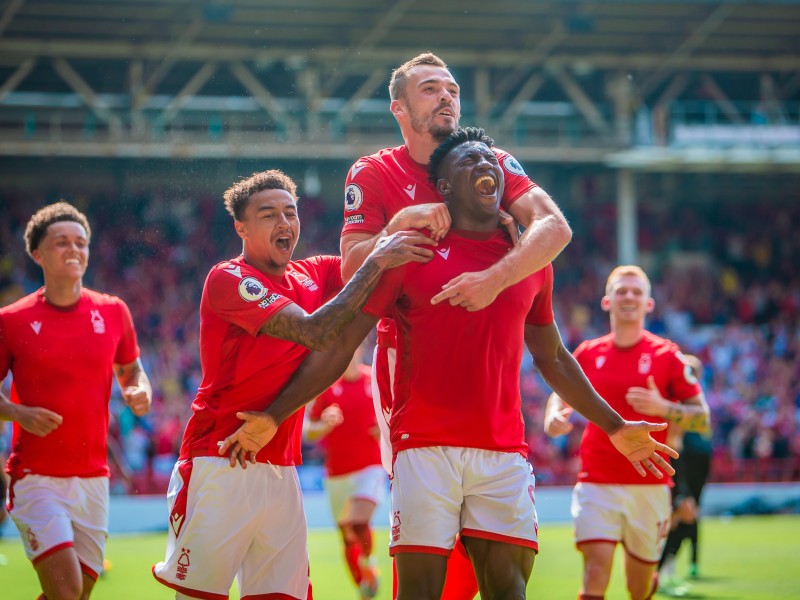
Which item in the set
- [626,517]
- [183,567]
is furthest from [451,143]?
[626,517]

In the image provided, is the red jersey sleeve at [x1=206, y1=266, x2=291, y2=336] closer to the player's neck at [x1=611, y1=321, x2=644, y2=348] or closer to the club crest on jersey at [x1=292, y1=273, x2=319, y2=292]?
the club crest on jersey at [x1=292, y1=273, x2=319, y2=292]

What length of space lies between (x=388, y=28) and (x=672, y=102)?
841 cm

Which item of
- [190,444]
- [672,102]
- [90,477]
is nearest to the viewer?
[190,444]

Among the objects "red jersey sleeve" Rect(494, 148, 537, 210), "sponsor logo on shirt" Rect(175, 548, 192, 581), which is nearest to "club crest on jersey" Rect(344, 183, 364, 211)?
"red jersey sleeve" Rect(494, 148, 537, 210)

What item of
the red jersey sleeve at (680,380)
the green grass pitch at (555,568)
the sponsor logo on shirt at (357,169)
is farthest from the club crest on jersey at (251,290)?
the green grass pitch at (555,568)

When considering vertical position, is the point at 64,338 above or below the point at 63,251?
below

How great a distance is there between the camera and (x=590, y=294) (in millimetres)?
27094

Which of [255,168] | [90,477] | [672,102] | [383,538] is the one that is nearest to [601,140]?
[672,102]

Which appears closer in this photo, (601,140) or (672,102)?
(601,140)

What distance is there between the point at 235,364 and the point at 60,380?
1736mm

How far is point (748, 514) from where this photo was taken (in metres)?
20.4

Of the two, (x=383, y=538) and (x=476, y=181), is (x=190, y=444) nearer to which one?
(x=476, y=181)

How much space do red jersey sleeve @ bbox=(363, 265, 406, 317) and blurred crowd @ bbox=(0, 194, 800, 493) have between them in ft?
47.3

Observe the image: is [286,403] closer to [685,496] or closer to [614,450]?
[614,450]
